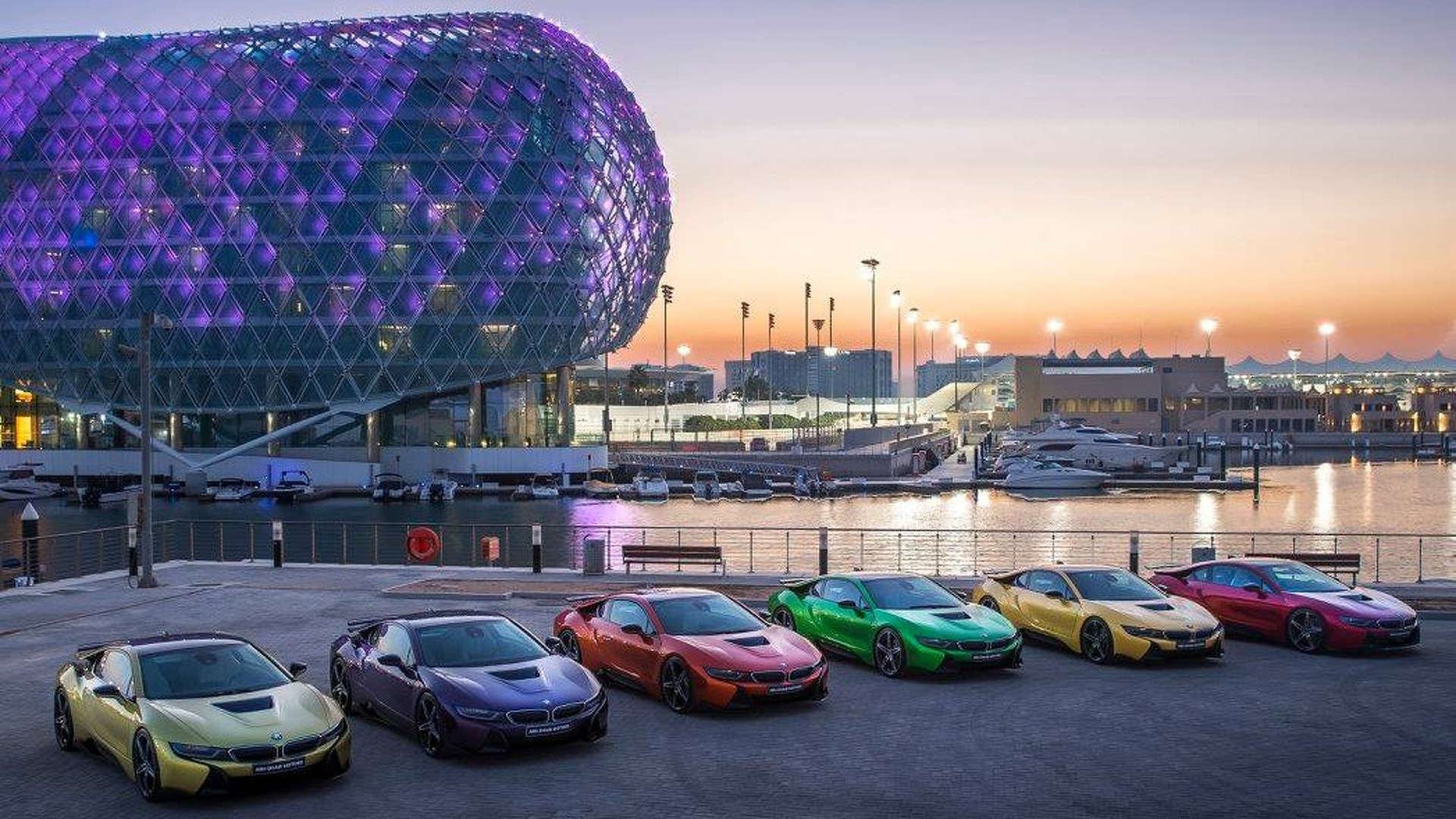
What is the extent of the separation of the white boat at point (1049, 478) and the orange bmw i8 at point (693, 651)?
8238 centimetres

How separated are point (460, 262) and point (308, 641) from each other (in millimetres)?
74510

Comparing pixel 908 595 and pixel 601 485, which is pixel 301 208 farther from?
pixel 908 595

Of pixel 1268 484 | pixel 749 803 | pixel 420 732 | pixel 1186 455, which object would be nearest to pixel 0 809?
pixel 420 732

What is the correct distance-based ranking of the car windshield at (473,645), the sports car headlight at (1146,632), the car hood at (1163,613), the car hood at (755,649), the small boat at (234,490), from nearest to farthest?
the car windshield at (473,645) < the car hood at (755,649) < the sports car headlight at (1146,632) < the car hood at (1163,613) < the small boat at (234,490)

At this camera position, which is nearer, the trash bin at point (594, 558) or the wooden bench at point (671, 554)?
the trash bin at point (594, 558)

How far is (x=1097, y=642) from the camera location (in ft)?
67.4

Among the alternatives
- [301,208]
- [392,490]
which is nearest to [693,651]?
[392,490]

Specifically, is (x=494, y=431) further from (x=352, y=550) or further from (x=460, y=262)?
(x=352, y=550)

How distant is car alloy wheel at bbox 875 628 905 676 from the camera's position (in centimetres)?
1927

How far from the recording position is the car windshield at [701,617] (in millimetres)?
18078

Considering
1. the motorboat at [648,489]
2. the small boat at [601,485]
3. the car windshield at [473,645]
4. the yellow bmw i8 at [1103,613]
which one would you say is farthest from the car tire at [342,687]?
the small boat at [601,485]

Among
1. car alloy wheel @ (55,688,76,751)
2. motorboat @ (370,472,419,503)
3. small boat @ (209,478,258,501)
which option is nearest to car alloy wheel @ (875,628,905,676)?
car alloy wheel @ (55,688,76,751)

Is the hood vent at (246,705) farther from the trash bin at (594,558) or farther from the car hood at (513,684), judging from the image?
the trash bin at (594,558)

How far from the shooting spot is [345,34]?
320ft
